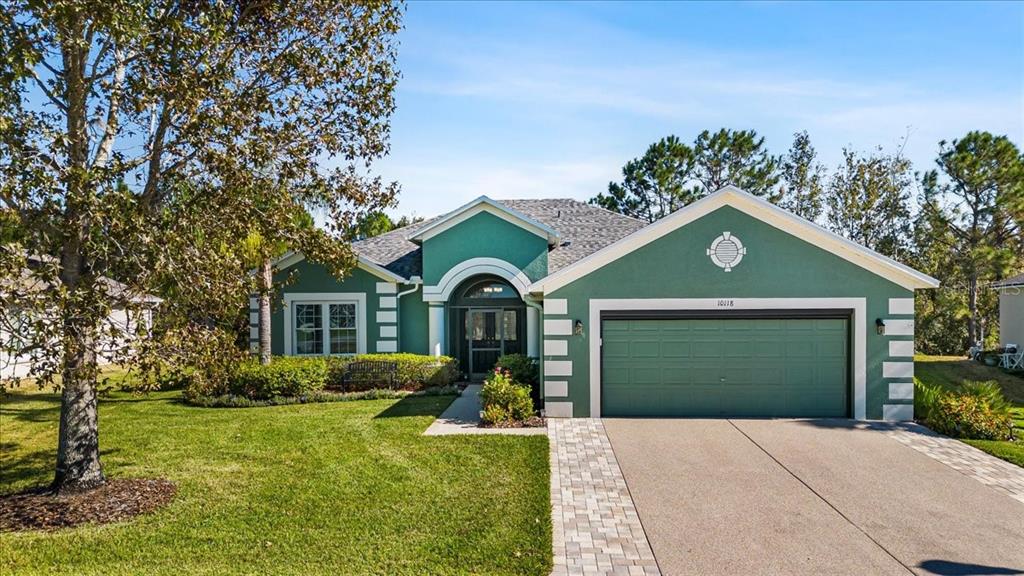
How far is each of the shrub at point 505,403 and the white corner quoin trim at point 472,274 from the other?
5579mm

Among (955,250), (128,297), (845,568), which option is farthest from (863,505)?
(955,250)

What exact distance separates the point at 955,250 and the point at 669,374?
924 inches

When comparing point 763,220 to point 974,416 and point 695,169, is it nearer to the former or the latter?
point 974,416

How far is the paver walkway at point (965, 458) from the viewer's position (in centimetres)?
847

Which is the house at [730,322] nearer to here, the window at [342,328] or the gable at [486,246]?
the gable at [486,246]

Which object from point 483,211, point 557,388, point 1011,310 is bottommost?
point 557,388

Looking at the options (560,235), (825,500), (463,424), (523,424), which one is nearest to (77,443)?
(463,424)

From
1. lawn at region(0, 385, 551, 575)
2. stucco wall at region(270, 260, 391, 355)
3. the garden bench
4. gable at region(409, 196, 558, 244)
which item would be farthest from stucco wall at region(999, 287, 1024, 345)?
stucco wall at region(270, 260, 391, 355)

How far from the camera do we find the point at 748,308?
40.5 ft

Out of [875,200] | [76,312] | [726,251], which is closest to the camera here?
[76,312]

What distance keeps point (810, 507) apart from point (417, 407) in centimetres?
891

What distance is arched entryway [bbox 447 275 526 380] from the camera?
1836cm

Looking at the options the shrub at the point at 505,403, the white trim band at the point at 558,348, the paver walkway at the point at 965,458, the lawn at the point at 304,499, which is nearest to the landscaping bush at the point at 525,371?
the shrub at the point at 505,403

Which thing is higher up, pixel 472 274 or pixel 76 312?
pixel 472 274
